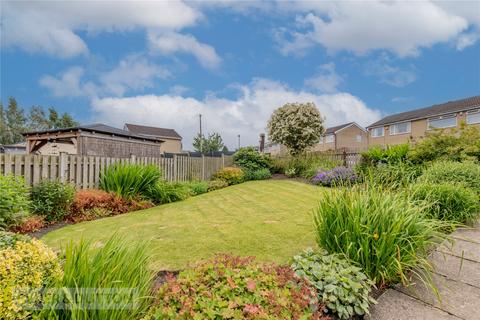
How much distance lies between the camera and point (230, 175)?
1358 cm

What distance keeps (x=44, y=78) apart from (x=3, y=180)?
9.59 meters

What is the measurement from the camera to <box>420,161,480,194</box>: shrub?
502cm

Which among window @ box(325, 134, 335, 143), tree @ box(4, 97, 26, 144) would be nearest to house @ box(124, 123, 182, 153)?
tree @ box(4, 97, 26, 144)

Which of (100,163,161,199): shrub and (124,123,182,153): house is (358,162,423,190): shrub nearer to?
(100,163,161,199): shrub

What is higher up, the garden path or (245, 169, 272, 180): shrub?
(245, 169, 272, 180): shrub

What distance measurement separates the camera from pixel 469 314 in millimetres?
2277

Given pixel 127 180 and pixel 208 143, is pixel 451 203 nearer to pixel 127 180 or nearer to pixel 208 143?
pixel 127 180

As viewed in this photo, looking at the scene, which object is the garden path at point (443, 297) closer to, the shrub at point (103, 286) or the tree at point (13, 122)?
the shrub at point (103, 286)

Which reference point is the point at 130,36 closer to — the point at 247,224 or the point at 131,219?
the point at 131,219

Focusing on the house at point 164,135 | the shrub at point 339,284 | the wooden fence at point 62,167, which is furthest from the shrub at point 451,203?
the house at point 164,135

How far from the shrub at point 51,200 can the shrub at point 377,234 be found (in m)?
5.97

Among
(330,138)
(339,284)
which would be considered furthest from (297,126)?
(330,138)

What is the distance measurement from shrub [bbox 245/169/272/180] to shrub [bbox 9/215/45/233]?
10.1m

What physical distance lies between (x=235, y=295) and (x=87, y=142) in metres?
14.0
